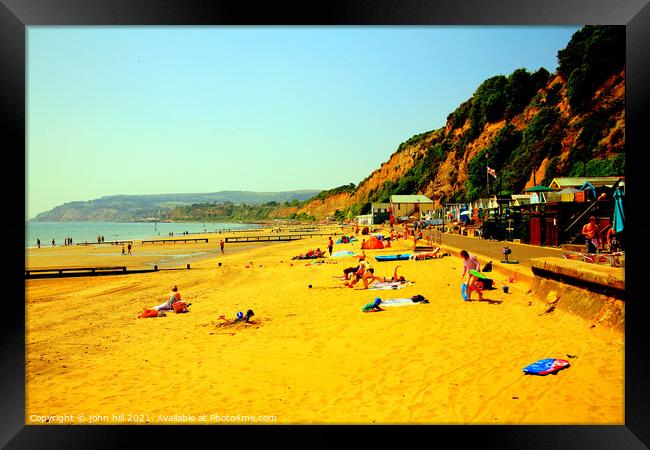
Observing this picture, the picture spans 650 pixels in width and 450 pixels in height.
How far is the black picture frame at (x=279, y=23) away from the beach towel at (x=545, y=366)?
90cm

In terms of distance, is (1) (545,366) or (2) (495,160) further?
(2) (495,160)

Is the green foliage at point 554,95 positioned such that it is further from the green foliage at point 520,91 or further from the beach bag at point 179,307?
the beach bag at point 179,307

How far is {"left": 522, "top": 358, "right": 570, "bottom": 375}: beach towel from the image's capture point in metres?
5.00

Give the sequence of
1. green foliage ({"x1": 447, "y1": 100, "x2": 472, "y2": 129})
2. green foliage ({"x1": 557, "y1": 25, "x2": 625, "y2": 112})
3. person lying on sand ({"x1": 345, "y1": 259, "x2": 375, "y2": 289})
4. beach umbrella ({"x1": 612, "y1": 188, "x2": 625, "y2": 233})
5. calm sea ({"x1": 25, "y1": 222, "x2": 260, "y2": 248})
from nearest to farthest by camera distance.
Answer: beach umbrella ({"x1": 612, "y1": 188, "x2": 625, "y2": 233}) < person lying on sand ({"x1": 345, "y1": 259, "x2": 375, "y2": 289}) < green foliage ({"x1": 557, "y1": 25, "x2": 625, "y2": 112}) < calm sea ({"x1": 25, "y1": 222, "x2": 260, "y2": 248}) < green foliage ({"x1": 447, "y1": 100, "x2": 472, "y2": 129})

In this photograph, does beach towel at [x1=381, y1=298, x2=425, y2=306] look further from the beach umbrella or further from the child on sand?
the beach umbrella

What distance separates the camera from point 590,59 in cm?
3344

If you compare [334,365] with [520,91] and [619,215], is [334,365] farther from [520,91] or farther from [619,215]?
[520,91]

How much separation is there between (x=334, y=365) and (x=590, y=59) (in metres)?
38.3

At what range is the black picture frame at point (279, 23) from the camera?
155 inches

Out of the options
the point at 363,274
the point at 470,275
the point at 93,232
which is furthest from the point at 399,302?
the point at 93,232

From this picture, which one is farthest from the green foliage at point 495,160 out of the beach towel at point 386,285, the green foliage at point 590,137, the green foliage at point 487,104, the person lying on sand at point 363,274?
the person lying on sand at point 363,274

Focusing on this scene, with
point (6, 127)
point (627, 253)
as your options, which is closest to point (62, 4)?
point (6, 127)

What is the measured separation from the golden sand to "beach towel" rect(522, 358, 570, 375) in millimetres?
115

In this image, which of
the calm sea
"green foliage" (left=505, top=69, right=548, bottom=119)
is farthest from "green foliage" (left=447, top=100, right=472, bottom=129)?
the calm sea
